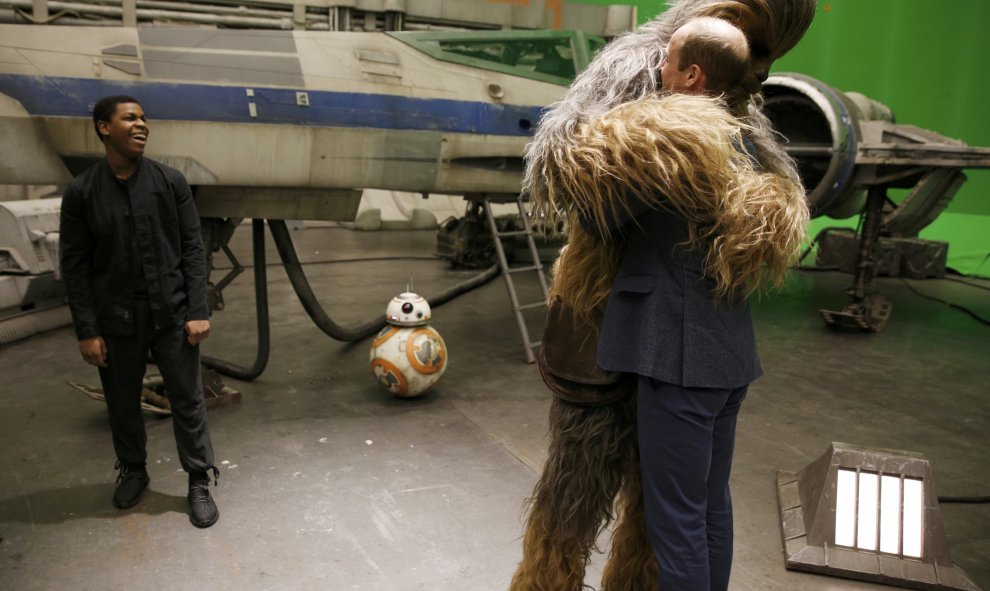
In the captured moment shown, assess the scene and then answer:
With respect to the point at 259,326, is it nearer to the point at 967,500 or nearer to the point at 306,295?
the point at 306,295

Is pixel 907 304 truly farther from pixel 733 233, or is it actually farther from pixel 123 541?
pixel 123 541

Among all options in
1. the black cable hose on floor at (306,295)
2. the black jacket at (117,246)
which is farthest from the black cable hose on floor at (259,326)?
the black jacket at (117,246)

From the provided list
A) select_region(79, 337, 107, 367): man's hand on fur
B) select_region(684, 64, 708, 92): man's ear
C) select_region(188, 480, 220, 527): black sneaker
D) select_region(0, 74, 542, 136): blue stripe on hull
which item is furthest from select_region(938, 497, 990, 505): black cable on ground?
select_region(79, 337, 107, 367): man's hand on fur

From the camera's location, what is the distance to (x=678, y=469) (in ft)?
5.34

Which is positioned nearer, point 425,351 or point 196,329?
point 196,329

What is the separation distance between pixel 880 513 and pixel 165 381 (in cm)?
278

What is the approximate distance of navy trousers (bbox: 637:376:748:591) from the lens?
1.61m

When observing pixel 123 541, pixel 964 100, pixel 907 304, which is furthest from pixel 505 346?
pixel 964 100

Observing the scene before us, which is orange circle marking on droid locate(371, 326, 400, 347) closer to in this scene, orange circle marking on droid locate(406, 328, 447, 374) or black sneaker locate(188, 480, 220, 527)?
orange circle marking on droid locate(406, 328, 447, 374)

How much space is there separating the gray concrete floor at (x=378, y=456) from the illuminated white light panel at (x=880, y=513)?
197 millimetres

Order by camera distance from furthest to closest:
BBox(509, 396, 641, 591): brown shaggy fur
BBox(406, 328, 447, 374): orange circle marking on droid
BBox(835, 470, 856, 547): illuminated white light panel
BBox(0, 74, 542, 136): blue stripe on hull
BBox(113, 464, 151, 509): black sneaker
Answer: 1. BBox(406, 328, 447, 374): orange circle marking on droid
2. BBox(0, 74, 542, 136): blue stripe on hull
3. BBox(113, 464, 151, 509): black sneaker
4. BBox(835, 470, 856, 547): illuminated white light panel
5. BBox(509, 396, 641, 591): brown shaggy fur

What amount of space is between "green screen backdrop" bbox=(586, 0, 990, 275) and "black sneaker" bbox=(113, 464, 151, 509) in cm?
886

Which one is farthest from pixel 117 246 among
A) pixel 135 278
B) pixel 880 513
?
pixel 880 513

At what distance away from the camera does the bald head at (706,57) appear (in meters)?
1.53
